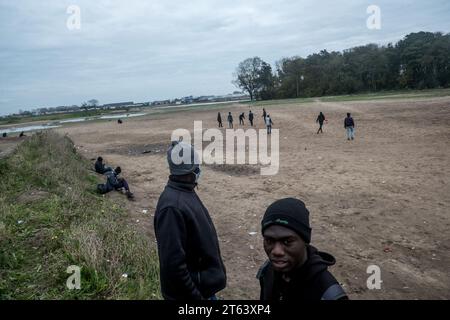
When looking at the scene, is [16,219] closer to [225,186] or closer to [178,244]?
[178,244]

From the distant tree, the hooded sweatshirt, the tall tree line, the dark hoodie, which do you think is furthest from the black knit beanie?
the distant tree

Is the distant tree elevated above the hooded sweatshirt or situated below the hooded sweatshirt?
above

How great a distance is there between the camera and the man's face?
203 centimetres

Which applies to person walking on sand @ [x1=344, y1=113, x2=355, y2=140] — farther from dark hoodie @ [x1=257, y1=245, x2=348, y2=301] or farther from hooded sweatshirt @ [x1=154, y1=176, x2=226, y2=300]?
dark hoodie @ [x1=257, y1=245, x2=348, y2=301]

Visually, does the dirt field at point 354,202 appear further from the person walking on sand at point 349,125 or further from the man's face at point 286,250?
the man's face at point 286,250

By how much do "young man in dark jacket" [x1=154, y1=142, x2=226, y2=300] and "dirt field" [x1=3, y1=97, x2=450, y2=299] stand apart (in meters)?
2.40

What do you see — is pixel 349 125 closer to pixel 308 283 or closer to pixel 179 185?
pixel 179 185

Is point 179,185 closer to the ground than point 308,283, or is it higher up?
higher up

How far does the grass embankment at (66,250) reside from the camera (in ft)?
13.3

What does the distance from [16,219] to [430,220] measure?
7.81 m

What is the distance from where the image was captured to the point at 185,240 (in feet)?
8.26

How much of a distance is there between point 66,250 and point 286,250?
3729 millimetres

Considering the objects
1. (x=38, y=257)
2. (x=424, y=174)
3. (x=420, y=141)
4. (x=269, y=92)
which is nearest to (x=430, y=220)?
(x=424, y=174)

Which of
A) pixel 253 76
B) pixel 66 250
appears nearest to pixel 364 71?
pixel 253 76
